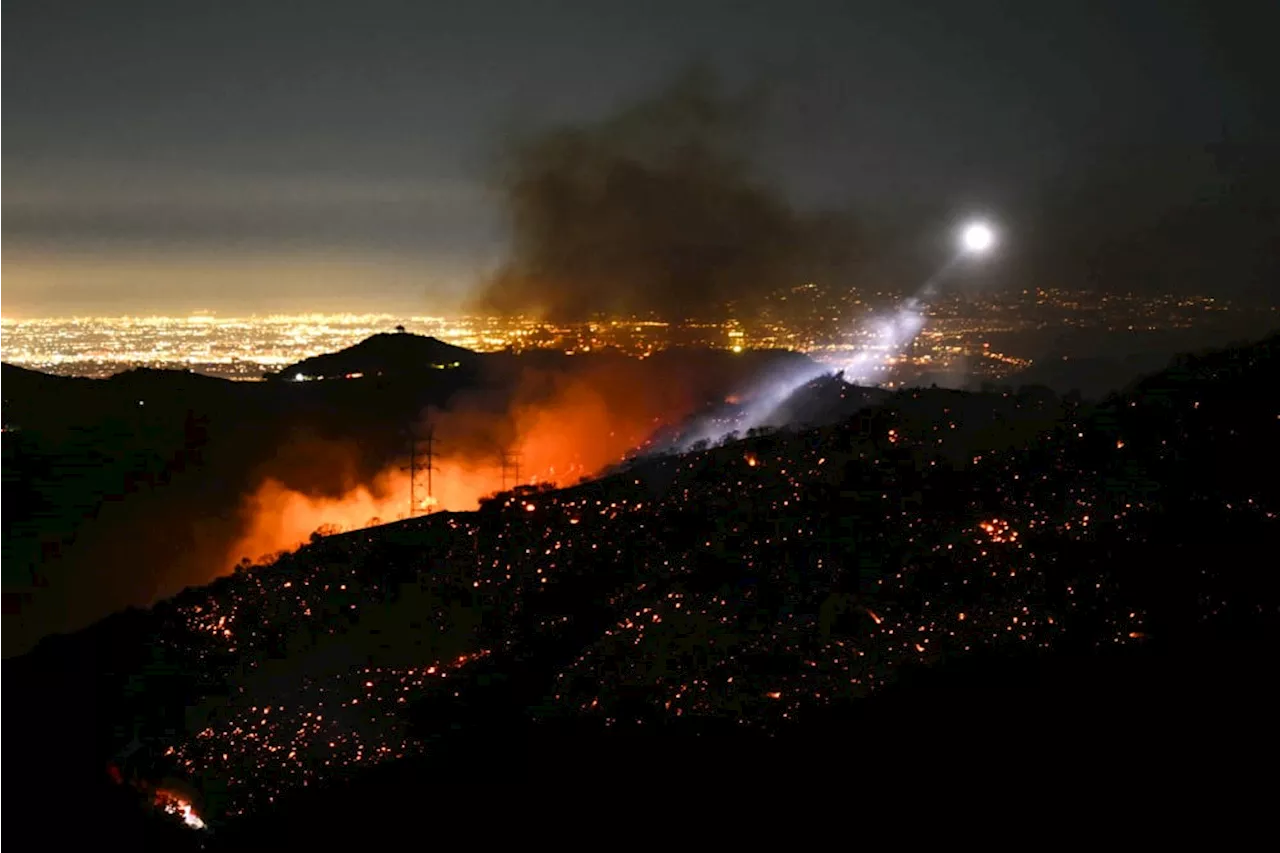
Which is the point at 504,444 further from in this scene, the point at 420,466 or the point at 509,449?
the point at 420,466

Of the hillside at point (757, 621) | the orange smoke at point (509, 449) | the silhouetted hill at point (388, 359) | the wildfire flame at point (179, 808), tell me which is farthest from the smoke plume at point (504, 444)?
the wildfire flame at point (179, 808)

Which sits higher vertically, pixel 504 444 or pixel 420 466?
pixel 504 444

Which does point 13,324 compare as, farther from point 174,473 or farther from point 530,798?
point 530,798

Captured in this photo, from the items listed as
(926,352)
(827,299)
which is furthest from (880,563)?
(827,299)

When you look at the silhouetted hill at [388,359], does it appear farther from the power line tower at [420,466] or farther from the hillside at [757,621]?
the hillside at [757,621]

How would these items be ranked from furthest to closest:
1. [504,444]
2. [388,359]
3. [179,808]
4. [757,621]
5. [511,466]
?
[388,359], [504,444], [511,466], [757,621], [179,808]

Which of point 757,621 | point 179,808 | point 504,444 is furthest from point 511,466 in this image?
point 757,621

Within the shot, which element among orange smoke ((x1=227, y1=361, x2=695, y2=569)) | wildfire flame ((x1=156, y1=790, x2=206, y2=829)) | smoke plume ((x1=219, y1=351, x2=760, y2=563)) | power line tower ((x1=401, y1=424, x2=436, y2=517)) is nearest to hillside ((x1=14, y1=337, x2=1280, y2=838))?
wildfire flame ((x1=156, y1=790, x2=206, y2=829))

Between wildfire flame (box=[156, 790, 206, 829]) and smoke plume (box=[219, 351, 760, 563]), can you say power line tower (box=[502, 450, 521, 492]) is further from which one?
wildfire flame (box=[156, 790, 206, 829])
